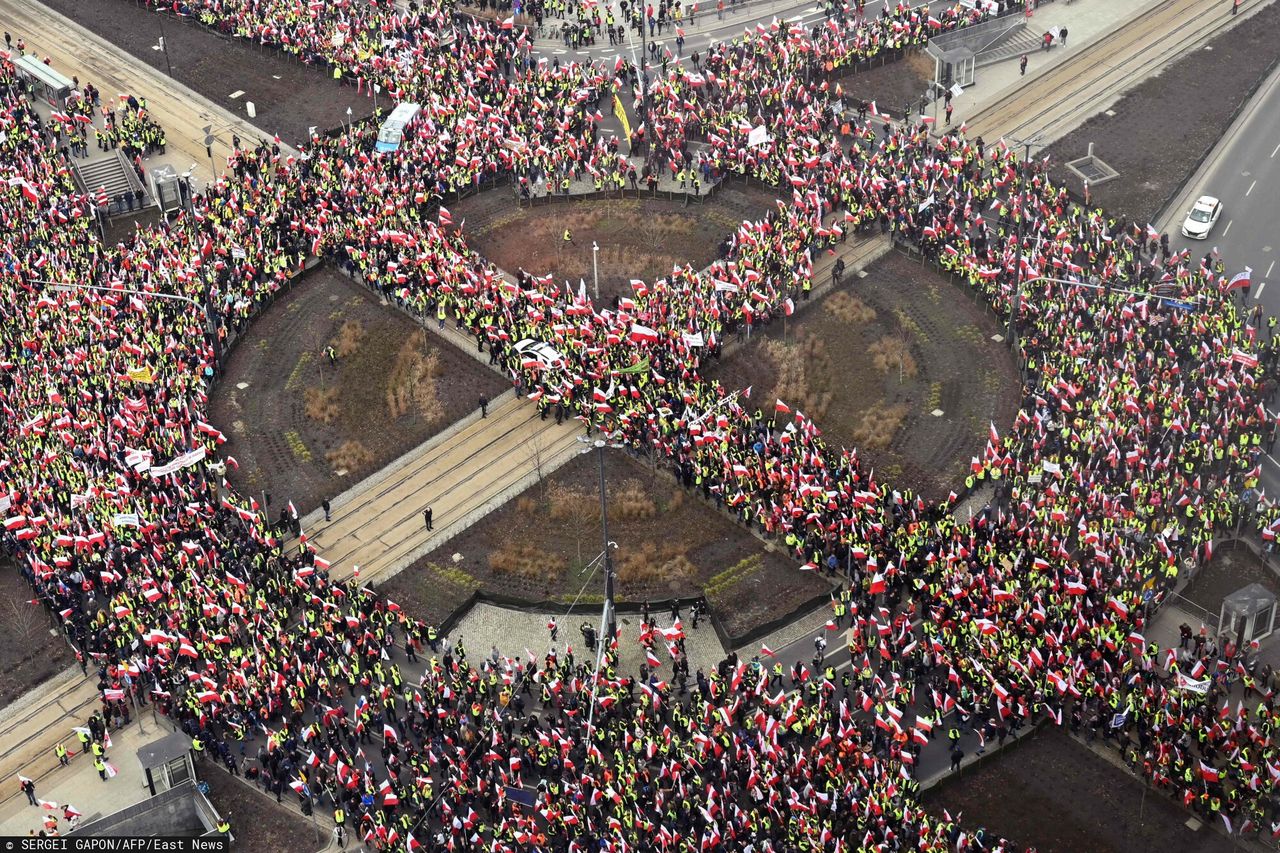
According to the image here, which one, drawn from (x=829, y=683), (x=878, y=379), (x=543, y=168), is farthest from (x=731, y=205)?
(x=829, y=683)

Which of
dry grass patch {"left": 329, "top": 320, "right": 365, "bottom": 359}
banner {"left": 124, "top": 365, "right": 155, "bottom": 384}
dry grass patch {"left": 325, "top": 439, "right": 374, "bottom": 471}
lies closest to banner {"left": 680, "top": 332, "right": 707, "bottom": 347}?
dry grass patch {"left": 325, "top": 439, "right": 374, "bottom": 471}

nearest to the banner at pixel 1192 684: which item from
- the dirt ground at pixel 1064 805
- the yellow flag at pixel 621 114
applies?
the dirt ground at pixel 1064 805

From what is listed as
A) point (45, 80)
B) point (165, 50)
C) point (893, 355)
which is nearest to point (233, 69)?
point (165, 50)

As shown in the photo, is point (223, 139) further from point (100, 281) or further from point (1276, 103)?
point (1276, 103)

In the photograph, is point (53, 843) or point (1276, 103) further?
point (1276, 103)

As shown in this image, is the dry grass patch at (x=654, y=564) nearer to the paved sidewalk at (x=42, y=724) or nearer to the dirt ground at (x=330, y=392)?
the dirt ground at (x=330, y=392)
